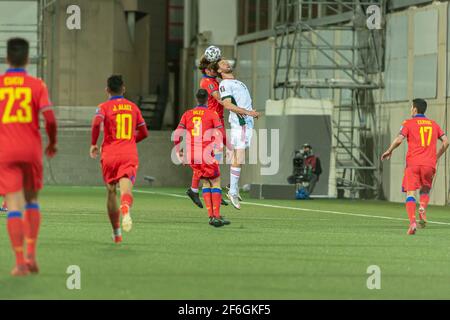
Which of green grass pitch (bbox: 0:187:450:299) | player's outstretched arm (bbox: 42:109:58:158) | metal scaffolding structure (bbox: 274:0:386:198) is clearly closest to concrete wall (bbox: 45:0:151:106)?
metal scaffolding structure (bbox: 274:0:386:198)

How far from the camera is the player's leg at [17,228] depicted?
1100 cm

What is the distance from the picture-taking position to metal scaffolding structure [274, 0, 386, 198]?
3875 cm

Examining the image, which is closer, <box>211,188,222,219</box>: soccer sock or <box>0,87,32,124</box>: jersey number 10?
<box>0,87,32,124</box>: jersey number 10

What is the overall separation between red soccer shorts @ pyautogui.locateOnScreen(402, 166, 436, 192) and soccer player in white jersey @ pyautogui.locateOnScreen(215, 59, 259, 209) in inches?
125

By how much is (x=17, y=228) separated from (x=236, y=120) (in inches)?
431

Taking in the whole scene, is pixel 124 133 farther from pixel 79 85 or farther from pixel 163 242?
pixel 79 85

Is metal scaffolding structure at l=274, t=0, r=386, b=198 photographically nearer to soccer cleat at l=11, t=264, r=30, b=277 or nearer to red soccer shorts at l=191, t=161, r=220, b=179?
red soccer shorts at l=191, t=161, r=220, b=179

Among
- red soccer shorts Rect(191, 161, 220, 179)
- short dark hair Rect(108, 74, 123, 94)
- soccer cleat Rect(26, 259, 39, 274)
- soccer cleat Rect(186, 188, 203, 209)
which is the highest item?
short dark hair Rect(108, 74, 123, 94)

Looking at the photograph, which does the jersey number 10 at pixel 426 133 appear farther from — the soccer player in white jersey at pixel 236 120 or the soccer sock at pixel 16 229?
the soccer sock at pixel 16 229

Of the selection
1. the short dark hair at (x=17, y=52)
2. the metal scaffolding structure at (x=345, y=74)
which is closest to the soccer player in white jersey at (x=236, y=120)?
the short dark hair at (x=17, y=52)

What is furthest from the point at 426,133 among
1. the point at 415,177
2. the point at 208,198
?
the point at 208,198

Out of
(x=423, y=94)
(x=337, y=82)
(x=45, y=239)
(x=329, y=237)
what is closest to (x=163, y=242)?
(x=45, y=239)

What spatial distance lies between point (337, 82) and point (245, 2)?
1239cm
